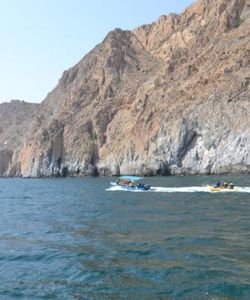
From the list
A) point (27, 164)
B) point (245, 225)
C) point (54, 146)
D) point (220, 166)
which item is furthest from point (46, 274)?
point (27, 164)

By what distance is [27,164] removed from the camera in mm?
143250

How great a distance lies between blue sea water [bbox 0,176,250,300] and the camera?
15.7 metres

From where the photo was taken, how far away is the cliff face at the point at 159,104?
93.9 meters

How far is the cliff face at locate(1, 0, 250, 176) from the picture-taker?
93863 mm

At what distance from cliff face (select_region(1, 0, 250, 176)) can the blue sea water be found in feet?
190

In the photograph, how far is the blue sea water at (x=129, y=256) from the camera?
15.7m

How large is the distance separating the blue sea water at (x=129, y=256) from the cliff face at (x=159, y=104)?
5782 cm

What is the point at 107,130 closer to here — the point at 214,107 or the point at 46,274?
the point at 214,107

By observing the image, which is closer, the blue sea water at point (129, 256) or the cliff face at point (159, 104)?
the blue sea water at point (129, 256)

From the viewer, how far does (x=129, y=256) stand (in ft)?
65.5

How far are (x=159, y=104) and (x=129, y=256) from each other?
309ft

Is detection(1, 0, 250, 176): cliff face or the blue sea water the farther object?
detection(1, 0, 250, 176): cliff face

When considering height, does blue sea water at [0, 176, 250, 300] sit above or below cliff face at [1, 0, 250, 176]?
below

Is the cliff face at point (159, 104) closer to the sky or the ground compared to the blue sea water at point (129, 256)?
closer to the sky
